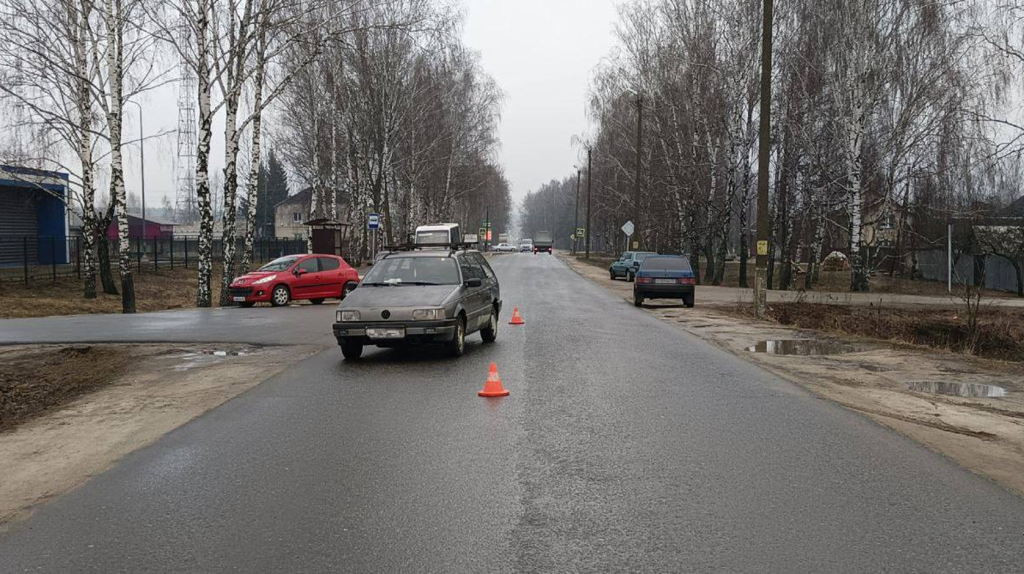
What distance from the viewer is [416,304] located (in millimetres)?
11062

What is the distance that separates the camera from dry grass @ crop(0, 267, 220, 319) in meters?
21.8

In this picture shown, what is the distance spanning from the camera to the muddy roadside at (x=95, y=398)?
6032 millimetres

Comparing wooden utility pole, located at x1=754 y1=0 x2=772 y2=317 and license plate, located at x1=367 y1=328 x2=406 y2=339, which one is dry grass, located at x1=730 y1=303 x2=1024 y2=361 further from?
license plate, located at x1=367 y1=328 x2=406 y2=339

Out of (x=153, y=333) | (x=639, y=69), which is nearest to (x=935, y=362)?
(x=153, y=333)

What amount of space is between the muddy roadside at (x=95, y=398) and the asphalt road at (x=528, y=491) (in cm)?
33

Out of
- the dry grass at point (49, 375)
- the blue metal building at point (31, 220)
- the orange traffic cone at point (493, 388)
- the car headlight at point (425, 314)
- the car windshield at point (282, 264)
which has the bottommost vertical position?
the dry grass at point (49, 375)

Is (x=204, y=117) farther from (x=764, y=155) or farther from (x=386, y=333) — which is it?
(x=764, y=155)

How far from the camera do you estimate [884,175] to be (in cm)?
3059

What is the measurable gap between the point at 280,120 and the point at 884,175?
3492 cm

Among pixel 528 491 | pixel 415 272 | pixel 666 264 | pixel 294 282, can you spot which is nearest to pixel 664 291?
pixel 666 264

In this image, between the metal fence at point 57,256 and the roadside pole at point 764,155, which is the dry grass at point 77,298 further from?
the roadside pole at point 764,155

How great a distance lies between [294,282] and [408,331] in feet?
41.4

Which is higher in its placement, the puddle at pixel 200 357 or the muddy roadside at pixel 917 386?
the puddle at pixel 200 357

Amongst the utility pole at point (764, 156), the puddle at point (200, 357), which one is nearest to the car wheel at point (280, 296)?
the puddle at point (200, 357)
